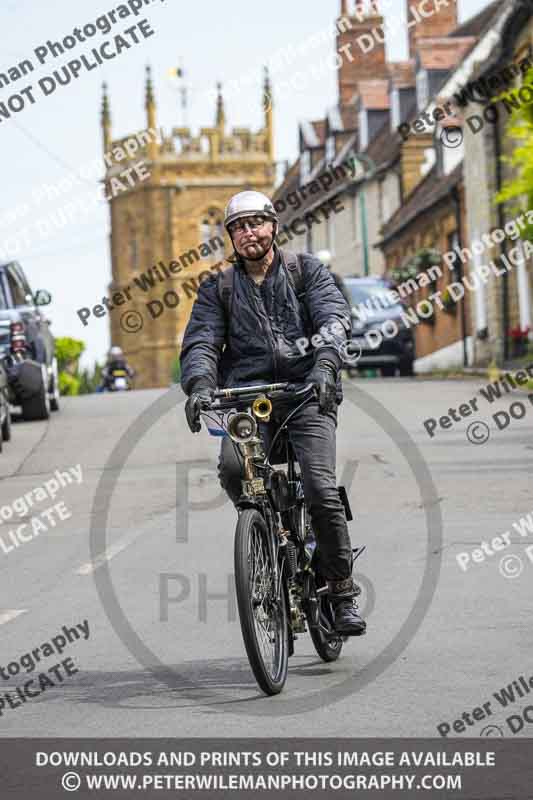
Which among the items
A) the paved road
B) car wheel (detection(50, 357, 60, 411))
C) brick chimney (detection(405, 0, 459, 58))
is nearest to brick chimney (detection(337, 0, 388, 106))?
brick chimney (detection(405, 0, 459, 58))

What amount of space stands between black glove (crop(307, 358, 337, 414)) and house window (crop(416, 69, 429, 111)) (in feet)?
160

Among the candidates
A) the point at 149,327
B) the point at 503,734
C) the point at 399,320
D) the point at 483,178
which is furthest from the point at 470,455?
the point at 149,327

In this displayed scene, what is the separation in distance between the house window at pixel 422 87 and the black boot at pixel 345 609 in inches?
1917

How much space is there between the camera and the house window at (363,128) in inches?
2581

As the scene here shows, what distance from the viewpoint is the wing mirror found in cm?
2617

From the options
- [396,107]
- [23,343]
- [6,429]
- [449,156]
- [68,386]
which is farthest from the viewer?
[68,386]

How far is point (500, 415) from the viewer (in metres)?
21.8

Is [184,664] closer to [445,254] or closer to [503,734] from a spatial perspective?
[503,734]

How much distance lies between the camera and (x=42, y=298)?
26.3 meters

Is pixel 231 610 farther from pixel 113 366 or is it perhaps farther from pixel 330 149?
pixel 330 149

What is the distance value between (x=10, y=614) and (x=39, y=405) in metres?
17.9

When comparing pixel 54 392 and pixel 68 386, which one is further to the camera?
pixel 68 386

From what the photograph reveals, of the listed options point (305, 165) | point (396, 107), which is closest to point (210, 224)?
point (305, 165)

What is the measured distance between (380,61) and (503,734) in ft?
233
